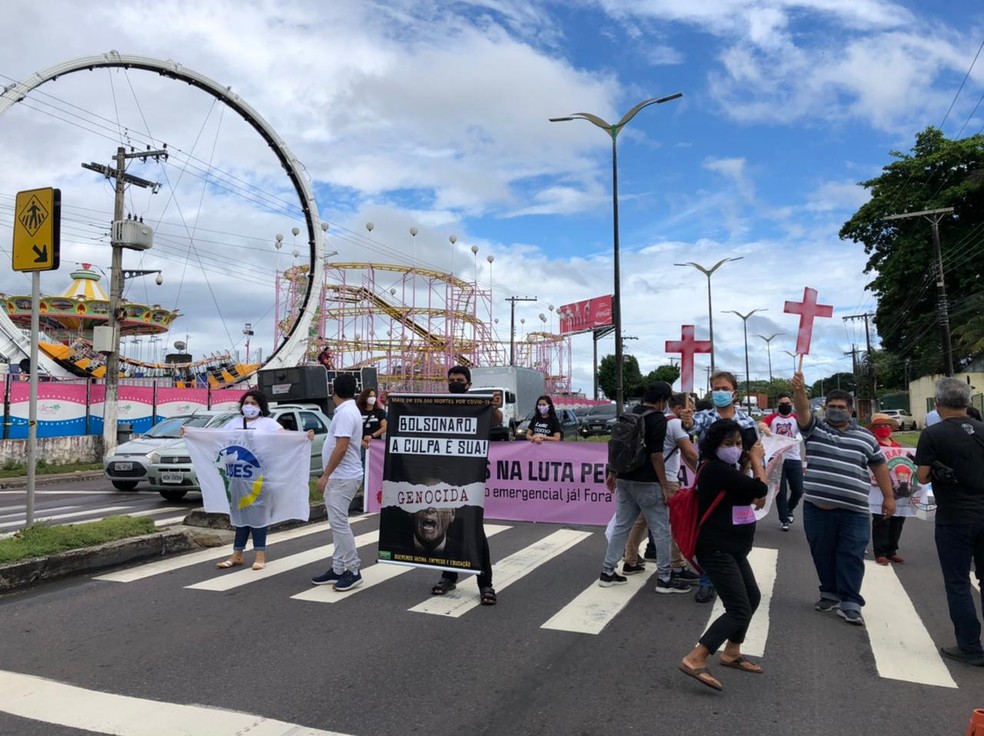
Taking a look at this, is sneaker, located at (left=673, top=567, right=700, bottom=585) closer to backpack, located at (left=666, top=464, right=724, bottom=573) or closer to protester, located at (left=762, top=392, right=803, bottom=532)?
backpack, located at (left=666, top=464, right=724, bottom=573)

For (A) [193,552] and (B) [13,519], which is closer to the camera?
(A) [193,552]

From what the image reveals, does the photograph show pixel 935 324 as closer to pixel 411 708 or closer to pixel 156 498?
pixel 156 498

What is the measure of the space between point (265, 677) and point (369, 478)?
552 cm

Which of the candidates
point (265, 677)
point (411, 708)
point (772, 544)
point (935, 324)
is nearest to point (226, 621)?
point (265, 677)

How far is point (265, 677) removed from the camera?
14.5 feet

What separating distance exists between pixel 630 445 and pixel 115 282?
2183 cm

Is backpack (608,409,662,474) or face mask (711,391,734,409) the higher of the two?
face mask (711,391,734,409)

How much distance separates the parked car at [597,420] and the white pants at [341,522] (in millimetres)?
23635

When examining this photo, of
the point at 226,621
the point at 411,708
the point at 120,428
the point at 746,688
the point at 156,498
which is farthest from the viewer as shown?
the point at 120,428

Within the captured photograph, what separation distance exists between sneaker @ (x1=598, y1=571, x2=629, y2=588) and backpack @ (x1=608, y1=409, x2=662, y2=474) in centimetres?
96

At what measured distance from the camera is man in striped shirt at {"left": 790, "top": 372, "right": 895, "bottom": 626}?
5660 mm

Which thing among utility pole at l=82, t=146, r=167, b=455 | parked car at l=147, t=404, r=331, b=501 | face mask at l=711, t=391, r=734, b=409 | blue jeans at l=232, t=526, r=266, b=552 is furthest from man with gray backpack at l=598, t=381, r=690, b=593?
utility pole at l=82, t=146, r=167, b=455

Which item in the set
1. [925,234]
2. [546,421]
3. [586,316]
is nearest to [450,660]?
[546,421]

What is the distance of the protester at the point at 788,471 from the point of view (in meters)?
9.79
